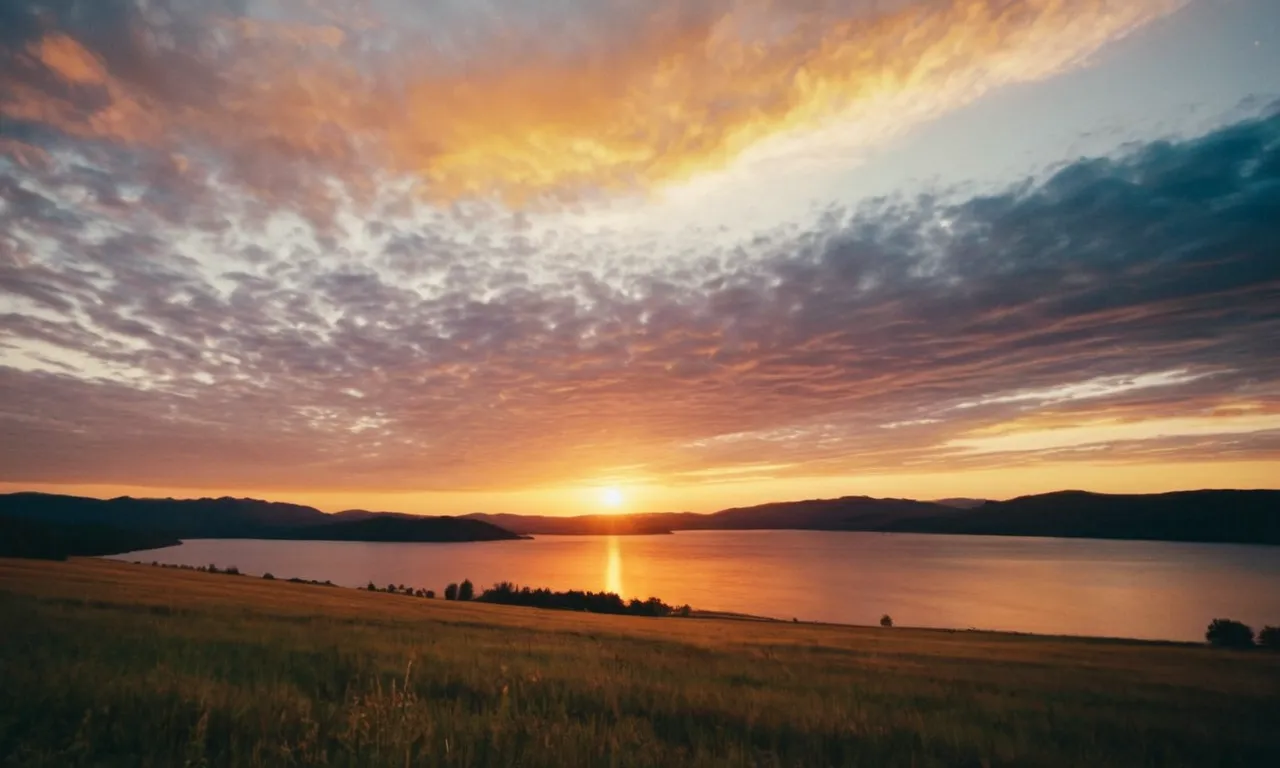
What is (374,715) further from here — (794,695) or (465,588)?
(465,588)

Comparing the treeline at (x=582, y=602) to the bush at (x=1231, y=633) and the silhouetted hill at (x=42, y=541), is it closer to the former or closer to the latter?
the silhouetted hill at (x=42, y=541)

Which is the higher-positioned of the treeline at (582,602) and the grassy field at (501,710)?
the grassy field at (501,710)

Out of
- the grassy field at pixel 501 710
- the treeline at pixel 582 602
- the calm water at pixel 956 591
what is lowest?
the calm water at pixel 956 591

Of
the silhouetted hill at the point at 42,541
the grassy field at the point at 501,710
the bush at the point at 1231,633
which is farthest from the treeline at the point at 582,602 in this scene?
the grassy field at the point at 501,710

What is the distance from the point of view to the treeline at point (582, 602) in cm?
8275

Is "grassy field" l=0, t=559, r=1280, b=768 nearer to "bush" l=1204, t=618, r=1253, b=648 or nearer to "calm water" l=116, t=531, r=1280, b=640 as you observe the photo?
"bush" l=1204, t=618, r=1253, b=648

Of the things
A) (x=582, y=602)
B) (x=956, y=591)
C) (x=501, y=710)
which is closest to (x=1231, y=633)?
(x=582, y=602)

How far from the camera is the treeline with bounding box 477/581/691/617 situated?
82.8 meters

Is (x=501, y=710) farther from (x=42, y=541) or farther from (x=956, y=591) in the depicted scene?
(x=956, y=591)

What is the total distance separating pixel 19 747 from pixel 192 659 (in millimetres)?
3925

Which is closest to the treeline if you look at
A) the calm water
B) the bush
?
the calm water

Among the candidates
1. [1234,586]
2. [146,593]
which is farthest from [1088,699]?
[1234,586]

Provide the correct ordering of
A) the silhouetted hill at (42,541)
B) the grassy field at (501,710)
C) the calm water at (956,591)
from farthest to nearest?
the calm water at (956,591), the silhouetted hill at (42,541), the grassy field at (501,710)

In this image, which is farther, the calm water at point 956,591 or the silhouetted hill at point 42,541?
the calm water at point 956,591
